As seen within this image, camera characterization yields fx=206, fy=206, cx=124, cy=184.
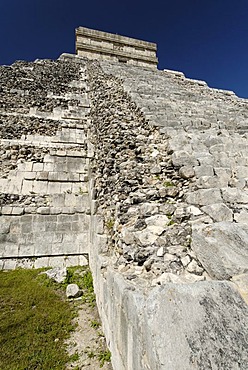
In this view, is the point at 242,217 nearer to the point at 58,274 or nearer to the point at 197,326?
the point at 197,326

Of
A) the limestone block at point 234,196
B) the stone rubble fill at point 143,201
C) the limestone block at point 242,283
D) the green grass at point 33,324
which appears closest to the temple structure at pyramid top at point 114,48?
the stone rubble fill at point 143,201

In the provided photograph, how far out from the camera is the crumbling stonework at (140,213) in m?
1.48

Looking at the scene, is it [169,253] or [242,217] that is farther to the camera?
[242,217]

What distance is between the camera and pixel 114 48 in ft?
60.1

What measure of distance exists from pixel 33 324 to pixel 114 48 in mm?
20833

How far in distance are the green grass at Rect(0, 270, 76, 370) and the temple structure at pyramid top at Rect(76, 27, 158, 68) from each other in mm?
18164

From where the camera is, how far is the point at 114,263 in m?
3.05

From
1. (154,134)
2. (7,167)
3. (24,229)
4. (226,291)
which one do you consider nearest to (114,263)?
(226,291)

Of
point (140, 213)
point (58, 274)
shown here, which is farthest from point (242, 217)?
point (58, 274)

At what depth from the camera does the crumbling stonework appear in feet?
4.86

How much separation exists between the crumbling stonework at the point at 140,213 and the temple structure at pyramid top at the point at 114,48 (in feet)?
33.9

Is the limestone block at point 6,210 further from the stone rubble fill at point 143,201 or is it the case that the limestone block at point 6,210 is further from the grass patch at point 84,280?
the stone rubble fill at point 143,201

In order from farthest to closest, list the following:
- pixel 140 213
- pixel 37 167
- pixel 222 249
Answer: pixel 37 167, pixel 140 213, pixel 222 249

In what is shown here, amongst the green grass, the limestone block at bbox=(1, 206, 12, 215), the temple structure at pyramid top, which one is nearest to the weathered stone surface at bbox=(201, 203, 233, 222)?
the green grass
